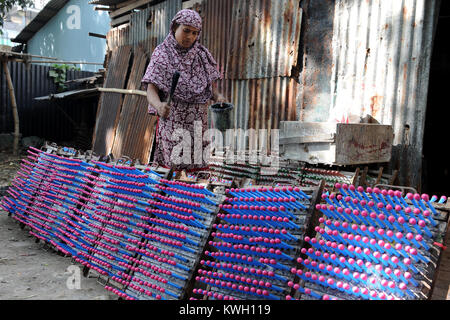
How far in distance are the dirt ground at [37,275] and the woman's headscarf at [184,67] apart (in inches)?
77.2

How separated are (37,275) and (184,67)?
7.93 feet

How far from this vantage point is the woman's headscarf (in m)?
3.90

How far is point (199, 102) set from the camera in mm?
4199

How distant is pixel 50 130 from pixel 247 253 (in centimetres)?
1496

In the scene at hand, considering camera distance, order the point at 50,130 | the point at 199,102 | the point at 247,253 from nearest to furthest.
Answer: the point at 247,253
the point at 199,102
the point at 50,130

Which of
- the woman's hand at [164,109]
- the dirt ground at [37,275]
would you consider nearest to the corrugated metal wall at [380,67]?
the woman's hand at [164,109]

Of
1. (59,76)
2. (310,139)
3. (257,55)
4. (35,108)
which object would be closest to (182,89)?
(310,139)

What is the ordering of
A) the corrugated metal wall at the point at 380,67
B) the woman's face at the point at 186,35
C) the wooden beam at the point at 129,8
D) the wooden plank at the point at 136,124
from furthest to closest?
the wooden beam at the point at 129,8 < the wooden plank at the point at 136,124 < the corrugated metal wall at the point at 380,67 < the woman's face at the point at 186,35

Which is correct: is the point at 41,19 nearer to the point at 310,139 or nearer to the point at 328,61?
the point at 328,61

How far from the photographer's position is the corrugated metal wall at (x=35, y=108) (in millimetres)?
14211

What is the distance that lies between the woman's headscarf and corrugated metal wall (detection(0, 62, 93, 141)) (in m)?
11.5

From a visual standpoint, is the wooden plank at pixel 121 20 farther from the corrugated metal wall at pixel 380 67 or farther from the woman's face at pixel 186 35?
the woman's face at pixel 186 35

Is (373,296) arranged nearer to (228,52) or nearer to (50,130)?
(228,52)
